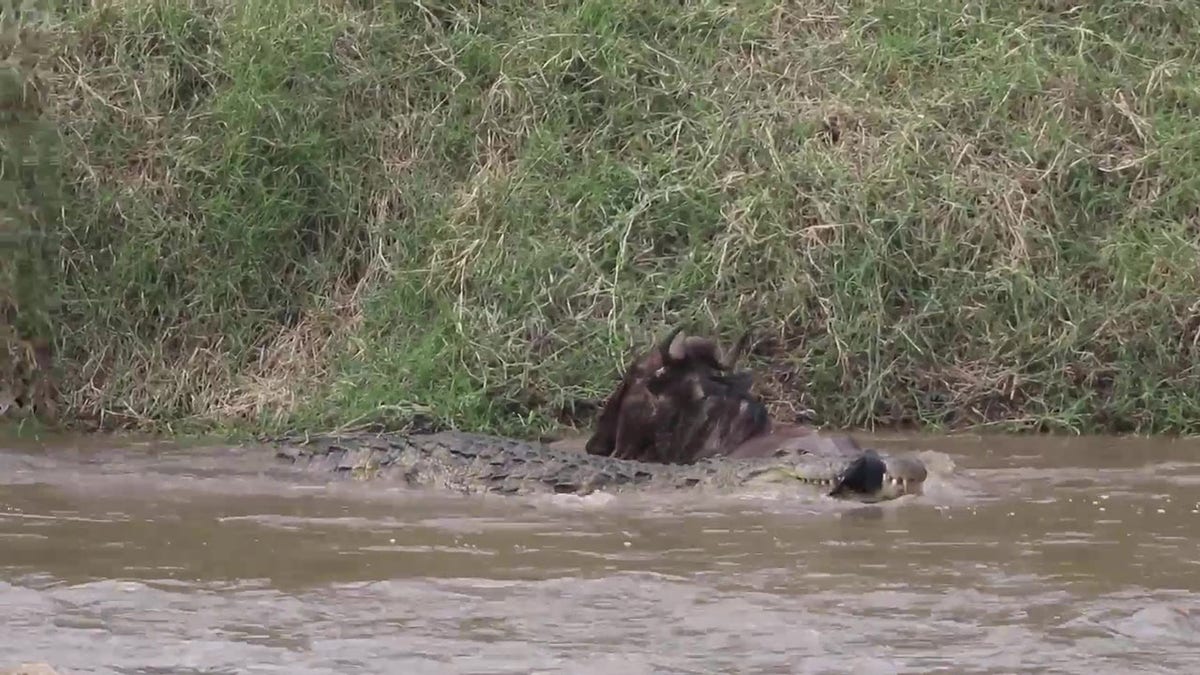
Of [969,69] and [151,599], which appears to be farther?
[969,69]

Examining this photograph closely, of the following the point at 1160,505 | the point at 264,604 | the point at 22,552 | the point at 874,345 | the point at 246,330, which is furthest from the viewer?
the point at 246,330

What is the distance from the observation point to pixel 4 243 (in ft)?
28.7

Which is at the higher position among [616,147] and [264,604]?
[616,147]

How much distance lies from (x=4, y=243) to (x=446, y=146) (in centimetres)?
226

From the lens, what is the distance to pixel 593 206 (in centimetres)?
895

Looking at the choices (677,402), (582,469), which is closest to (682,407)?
(677,402)

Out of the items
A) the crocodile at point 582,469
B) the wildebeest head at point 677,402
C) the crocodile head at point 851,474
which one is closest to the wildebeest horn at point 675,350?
the wildebeest head at point 677,402

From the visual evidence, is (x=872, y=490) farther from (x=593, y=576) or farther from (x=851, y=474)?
(x=593, y=576)

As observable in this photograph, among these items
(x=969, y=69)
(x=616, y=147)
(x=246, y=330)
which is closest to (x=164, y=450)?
(x=246, y=330)

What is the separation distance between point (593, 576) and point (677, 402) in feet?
7.61

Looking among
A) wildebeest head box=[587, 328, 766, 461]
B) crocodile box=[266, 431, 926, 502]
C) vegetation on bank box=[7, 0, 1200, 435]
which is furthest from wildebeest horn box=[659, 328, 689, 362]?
vegetation on bank box=[7, 0, 1200, 435]

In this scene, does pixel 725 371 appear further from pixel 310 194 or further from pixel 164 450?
pixel 310 194

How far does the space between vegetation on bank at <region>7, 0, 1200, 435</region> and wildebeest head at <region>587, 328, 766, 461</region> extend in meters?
1.07

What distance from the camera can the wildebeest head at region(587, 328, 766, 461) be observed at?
705 centimetres
